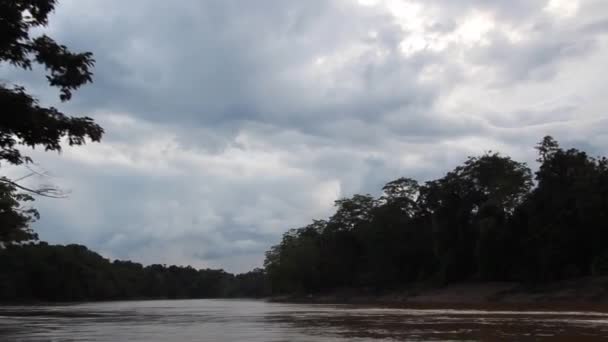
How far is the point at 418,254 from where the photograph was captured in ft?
338

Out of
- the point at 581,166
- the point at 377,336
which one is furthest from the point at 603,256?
the point at 377,336

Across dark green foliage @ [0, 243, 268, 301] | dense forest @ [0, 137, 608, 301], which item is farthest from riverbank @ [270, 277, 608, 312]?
dark green foliage @ [0, 243, 268, 301]

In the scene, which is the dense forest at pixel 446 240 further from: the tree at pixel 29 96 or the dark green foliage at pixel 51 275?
the tree at pixel 29 96

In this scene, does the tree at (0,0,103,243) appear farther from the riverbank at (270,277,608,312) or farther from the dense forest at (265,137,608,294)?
the dense forest at (265,137,608,294)

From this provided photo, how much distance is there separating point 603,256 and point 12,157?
65492 mm

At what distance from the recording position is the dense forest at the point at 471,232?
238ft

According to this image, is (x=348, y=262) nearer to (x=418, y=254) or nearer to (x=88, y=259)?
(x=418, y=254)

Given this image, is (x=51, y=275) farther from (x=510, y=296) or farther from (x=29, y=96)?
(x=29, y=96)

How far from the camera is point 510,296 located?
2918 inches

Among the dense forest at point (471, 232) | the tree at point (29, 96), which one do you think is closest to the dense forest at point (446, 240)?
the dense forest at point (471, 232)

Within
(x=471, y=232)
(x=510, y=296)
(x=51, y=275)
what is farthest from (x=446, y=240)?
(x=51, y=275)

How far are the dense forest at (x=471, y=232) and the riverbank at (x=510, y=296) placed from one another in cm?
207

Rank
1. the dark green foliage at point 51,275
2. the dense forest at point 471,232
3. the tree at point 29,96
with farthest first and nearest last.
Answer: the dark green foliage at point 51,275, the dense forest at point 471,232, the tree at point 29,96

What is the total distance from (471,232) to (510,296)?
16938 mm
